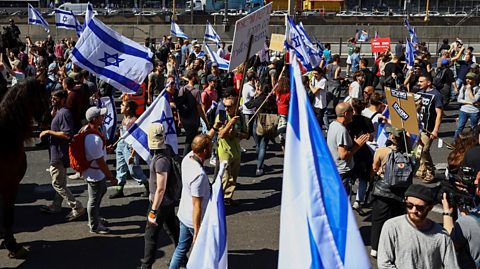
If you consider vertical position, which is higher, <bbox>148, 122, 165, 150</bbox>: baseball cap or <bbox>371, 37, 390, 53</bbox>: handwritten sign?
<bbox>371, 37, 390, 53</bbox>: handwritten sign

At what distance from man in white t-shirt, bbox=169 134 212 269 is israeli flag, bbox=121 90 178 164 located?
1252mm

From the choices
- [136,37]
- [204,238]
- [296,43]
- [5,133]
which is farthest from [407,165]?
[136,37]

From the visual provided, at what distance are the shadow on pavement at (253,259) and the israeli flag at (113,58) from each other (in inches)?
105

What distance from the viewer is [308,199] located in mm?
3377

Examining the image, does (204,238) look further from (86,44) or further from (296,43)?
(296,43)

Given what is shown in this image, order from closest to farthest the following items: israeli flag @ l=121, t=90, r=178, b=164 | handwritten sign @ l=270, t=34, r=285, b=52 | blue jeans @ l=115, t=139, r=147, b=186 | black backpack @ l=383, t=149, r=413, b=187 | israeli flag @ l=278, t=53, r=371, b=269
Answer: israeli flag @ l=278, t=53, r=371, b=269
black backpack @ l=383, t=149, r=413, b=187
israeli flag @ l=121, t=90, r=178, b=164
blue jeans @ l=115, t=139, r=147, b=186
handwritten sign @ l=270, t=34, r=285, b=52

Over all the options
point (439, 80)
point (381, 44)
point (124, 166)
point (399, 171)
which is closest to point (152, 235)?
point (399, 171)

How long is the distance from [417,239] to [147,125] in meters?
3.58

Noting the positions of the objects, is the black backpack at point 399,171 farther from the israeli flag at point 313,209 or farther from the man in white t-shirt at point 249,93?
the man in white t-shirt at point 249,93

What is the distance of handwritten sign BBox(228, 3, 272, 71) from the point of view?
617cm

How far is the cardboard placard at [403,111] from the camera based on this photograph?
286 inches

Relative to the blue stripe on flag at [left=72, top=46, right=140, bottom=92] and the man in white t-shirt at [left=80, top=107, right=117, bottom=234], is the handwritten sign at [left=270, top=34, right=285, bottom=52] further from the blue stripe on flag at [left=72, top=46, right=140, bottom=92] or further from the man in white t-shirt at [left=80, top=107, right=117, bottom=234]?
the man in white t-shirt at [left=80, top=107, right=117, bottom=234]

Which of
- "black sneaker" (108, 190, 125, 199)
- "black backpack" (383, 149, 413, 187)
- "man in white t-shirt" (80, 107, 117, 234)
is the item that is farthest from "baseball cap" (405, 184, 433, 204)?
"black sneaker" (108, 190, 125, 199)

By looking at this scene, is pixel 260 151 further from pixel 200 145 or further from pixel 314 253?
pixel 314 253
